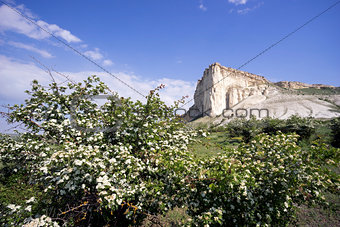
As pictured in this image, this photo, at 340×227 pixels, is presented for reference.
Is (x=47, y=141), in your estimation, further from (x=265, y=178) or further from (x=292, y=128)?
(x=292, y=128)

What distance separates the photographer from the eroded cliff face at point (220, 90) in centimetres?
8844

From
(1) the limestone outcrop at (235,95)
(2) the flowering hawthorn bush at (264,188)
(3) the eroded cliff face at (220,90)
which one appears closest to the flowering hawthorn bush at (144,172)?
(2) the flowering hawthorn bush at (264,188)

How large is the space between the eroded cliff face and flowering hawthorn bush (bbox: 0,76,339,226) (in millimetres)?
82286

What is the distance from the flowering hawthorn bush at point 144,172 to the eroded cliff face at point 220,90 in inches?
3240

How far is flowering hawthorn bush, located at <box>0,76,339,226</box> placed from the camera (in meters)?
3.40

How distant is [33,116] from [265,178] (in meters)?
6.91

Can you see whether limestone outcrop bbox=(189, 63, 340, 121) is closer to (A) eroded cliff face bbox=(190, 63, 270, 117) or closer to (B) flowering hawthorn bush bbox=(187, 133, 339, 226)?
(A) eroded cliff face bbox=(190, 63, 270, 117)

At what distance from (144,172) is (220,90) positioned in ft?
304

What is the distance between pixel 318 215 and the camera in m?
6.58

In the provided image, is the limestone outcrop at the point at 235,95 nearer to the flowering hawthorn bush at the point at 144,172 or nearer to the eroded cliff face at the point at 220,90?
the eroded cliff face at the point at 220,90

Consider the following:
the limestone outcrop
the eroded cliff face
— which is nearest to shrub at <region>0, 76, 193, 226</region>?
the limestone outcrop

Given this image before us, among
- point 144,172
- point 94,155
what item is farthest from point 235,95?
point 94,155

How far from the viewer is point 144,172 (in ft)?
14.0

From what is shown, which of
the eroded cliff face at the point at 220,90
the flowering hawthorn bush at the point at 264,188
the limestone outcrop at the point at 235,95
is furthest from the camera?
the eroded cliff face at the point at 220,90
